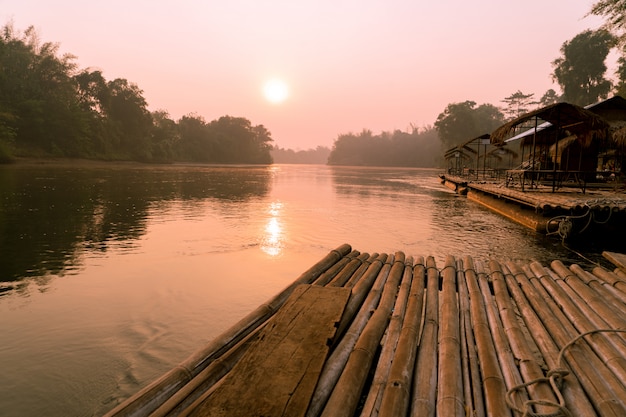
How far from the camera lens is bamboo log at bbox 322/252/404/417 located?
235cm

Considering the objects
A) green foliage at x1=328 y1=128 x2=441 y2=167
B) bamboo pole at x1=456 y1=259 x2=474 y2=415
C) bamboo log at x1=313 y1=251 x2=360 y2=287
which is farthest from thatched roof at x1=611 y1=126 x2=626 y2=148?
green foliage at x1=328 y1=128 x2=441 y2=167

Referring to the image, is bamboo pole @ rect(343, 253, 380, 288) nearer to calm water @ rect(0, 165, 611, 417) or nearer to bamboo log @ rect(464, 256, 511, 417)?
bamboo log @ rect(464, 256, 511, 417)

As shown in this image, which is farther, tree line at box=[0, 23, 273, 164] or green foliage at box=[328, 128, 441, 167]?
green foliage at box=[328, 128, 441, 167]

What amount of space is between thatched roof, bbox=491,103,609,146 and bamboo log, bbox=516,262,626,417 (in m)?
11.0

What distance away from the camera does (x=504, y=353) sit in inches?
122

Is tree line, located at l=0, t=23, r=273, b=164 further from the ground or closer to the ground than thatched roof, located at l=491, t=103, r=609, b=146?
further from the ground

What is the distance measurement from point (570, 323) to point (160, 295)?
659cm

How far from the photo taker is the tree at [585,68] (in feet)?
200

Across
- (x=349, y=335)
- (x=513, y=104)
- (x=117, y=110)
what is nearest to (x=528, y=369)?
(x=349, y=335)

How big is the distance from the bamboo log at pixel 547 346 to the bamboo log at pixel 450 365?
732 mm

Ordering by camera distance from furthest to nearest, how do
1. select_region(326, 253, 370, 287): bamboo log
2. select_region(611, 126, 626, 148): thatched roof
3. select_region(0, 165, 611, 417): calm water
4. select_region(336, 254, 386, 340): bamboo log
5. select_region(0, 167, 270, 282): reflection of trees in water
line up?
select_region(611, 126, 626, 148): thatched roof → select_region(0, 167, 270, 282): reflection of trees in water → select_region(326, 253, 370, 287): bamboo log → select_region(0, 165, 611, 417): calm water → select_region(336, 254, 386, 340): bamboo log

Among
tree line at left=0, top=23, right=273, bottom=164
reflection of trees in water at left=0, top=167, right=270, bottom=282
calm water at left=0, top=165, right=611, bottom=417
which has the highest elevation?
tree line at left=0, top=23, right=273, bottom=164

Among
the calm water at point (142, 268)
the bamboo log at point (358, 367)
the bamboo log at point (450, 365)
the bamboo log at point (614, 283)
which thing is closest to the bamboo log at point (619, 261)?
the bamboo log at point (614, 283)

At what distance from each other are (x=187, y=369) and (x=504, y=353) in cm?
275
